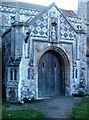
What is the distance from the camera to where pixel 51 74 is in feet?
55.7

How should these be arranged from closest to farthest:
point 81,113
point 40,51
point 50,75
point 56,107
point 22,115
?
point 22,115 → point 81,113 → point 56,107 → point 40,51 → point 50,75

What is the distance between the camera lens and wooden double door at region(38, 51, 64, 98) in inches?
649

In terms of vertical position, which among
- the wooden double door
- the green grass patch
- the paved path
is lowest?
the paved path

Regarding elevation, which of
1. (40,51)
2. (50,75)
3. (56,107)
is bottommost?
(56,107)

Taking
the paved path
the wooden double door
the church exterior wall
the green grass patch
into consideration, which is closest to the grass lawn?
the paved path

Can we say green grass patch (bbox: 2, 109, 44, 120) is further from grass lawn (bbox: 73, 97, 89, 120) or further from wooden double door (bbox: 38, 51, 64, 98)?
wooden double door (bbox: 38, 51, 64, 98)

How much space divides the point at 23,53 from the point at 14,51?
517 mm

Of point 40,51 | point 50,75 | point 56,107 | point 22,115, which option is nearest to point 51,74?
point 50,75

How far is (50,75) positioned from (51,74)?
10 centimetres

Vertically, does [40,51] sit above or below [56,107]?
above

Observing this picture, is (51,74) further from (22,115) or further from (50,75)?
(22,115)

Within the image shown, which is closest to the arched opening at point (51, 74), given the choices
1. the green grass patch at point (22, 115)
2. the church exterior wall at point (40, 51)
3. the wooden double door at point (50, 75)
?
the wooden double door at point (50, 75)

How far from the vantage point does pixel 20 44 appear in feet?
50.1

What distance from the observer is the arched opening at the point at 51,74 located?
16.5 metres
